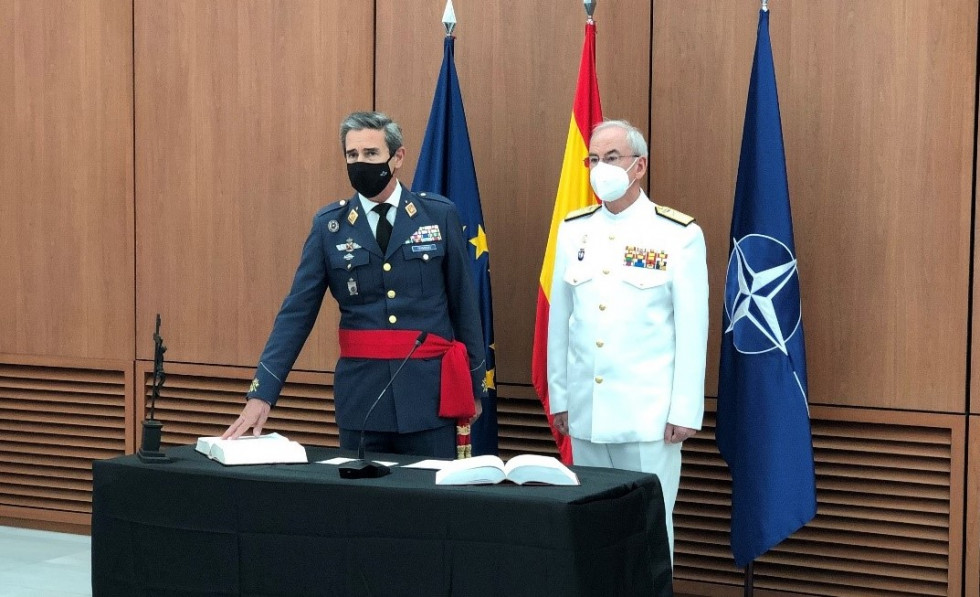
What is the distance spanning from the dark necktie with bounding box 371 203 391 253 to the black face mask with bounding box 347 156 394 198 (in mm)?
88

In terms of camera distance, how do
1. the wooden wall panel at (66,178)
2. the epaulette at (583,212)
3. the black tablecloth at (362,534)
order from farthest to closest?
1. the wooden wall panel at (66,178)
2. the epaulette at (583,212)
3. the black tablecloth at (362,534)

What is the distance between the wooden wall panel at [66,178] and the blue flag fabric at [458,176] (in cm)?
150

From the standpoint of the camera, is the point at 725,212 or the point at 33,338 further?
the point at 33,338

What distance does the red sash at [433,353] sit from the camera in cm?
329

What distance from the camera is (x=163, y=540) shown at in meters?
2.79

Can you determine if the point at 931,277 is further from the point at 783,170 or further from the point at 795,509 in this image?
the point at 795,509

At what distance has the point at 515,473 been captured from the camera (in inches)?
100

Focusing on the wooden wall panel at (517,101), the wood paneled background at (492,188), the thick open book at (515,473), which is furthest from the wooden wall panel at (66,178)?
the thick open book at (515,473)

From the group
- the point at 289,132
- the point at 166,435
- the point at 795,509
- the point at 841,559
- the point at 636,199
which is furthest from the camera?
the point at 166,435

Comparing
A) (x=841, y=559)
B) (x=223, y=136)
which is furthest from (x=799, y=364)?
(x=223, y=136)

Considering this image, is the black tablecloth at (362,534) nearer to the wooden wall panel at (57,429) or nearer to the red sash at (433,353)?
the red sash at (433,353)

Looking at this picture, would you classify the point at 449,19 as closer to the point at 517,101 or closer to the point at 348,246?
the point at 517,101

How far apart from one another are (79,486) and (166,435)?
506mm

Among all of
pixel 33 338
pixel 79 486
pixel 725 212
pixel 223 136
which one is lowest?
pixel 79 486
